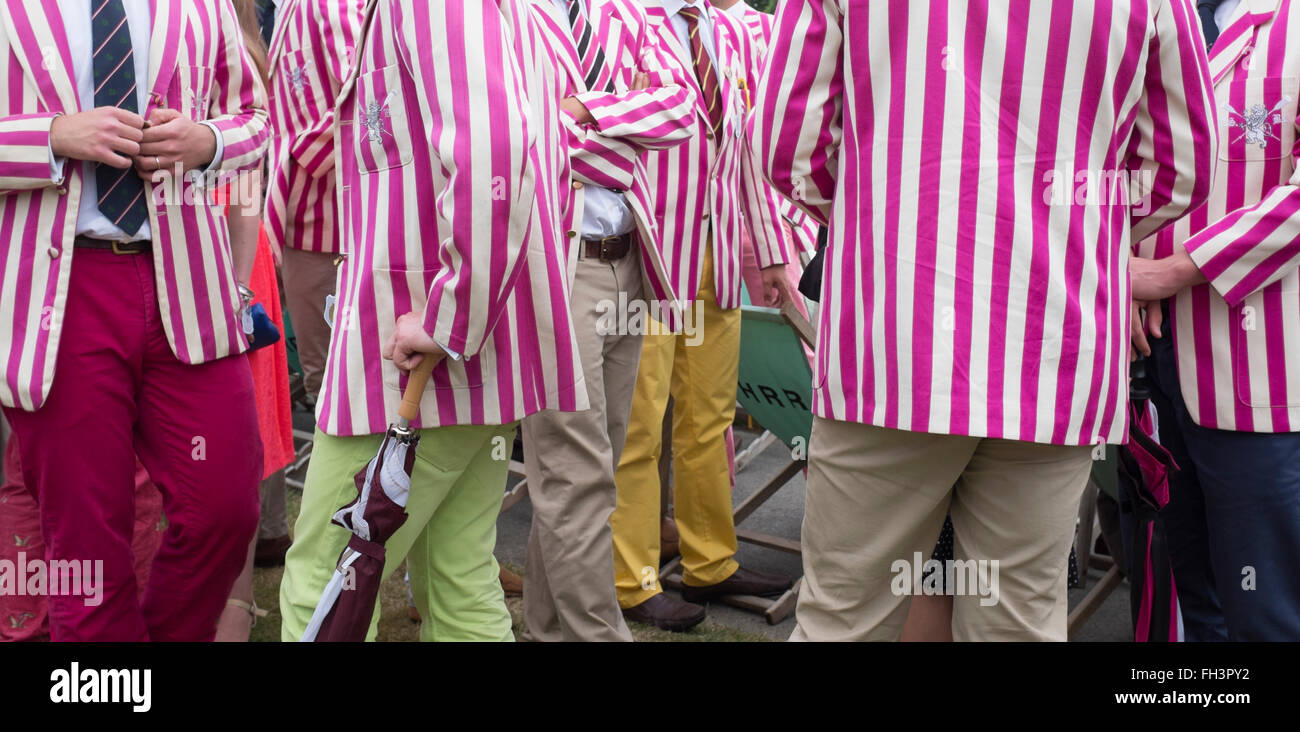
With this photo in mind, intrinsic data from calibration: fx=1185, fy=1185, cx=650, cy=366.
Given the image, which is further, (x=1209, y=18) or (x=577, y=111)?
(x=577, y=111)

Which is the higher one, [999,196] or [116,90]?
[116,90]

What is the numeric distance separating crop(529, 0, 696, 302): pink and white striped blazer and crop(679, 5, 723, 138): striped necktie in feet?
1.18

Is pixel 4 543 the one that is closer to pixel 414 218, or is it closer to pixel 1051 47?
pixel 414 218

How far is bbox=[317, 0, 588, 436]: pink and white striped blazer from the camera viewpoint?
1955mm

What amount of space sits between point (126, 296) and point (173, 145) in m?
0.33

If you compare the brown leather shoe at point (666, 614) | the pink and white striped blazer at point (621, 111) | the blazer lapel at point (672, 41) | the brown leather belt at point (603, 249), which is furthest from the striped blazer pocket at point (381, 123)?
the brown leather shoe at point (666, 614)

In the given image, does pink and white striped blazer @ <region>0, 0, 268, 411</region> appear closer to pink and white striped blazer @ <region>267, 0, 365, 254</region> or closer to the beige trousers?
the beige trousers

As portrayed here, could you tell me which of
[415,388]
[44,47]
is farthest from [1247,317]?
[44,47]

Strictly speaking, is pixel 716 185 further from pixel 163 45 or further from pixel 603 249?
pixel 163 45

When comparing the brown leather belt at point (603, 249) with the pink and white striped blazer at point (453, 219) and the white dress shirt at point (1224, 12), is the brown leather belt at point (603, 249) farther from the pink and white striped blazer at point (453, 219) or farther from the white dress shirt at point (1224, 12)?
the white dress shirt at point (1224, 12)

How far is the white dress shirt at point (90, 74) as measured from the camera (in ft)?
7.73

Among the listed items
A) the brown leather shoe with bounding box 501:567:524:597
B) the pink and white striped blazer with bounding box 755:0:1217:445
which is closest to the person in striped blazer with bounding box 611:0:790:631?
the brown leather shoe with bounding box 501:567:524:597

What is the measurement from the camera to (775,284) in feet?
13.4

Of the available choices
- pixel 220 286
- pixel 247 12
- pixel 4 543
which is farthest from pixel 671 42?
pixel 4 543
